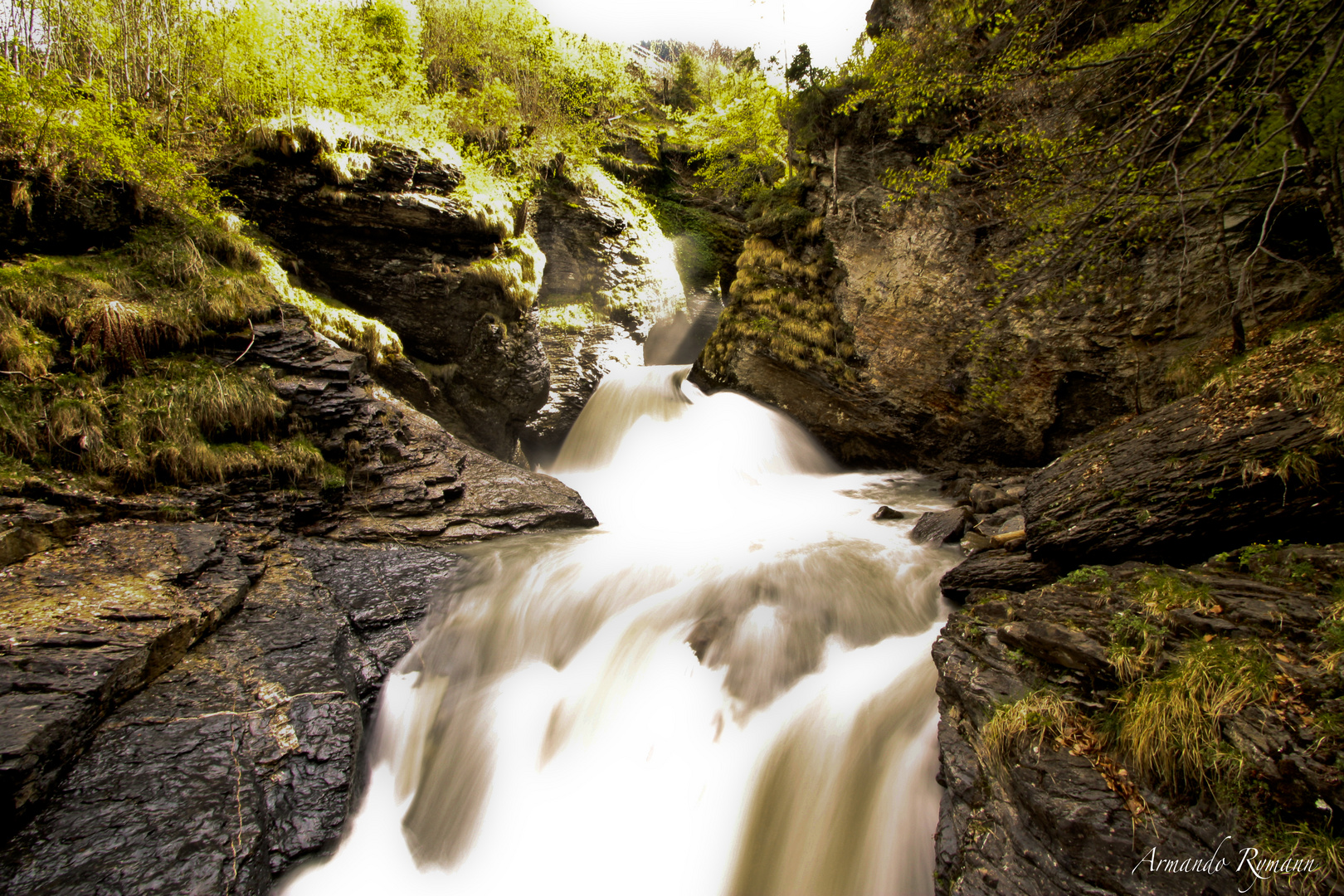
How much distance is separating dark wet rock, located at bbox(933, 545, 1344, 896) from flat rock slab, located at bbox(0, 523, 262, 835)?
5.15 m

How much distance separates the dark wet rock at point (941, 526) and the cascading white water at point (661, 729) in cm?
29

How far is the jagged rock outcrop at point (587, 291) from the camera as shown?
12500mm

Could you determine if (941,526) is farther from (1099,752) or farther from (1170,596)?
(1099,752)

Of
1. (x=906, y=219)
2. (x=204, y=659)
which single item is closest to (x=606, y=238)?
(x=906, y=219)

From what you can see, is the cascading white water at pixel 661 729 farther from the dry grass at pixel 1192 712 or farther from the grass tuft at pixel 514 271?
the grass tuft at pixel 514 271

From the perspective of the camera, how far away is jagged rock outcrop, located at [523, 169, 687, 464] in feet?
41.0

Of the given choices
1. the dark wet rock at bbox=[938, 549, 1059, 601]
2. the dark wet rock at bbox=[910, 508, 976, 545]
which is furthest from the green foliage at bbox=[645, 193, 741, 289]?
the dark wet rock at bbox=[938, 549, 1059, 601]

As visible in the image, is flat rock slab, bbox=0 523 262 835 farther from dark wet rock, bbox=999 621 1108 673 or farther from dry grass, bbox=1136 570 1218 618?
dry grass, bbox=1136 570 1218 618

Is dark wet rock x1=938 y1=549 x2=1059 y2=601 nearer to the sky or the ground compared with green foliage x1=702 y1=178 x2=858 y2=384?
nearer to the ground

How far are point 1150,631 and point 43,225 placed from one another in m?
10.7

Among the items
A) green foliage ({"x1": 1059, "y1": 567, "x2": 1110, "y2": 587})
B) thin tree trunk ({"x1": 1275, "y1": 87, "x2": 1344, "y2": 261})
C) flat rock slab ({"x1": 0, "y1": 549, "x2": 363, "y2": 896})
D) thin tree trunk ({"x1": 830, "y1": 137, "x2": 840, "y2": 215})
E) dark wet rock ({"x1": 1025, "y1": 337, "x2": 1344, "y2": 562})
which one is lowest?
flat rock slab ({"x1": 0, "y1": 549, "x2": 363, "y2": 896})

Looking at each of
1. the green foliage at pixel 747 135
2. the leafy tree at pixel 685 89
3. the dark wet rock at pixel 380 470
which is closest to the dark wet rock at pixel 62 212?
the dark wet rock at pixel 380 470

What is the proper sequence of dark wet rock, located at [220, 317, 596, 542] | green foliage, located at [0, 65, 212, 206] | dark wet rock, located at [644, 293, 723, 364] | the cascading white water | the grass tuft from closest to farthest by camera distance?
1. the cascading white water
2. green foliage, located at [0, 65, 212, 206]
3. dark wet rock, located at [220, 317, 596, 542]
4. the grass tuft
5. dark wet rock, located at [644, 293, 723, 364]
